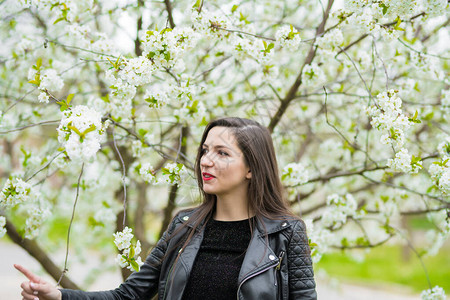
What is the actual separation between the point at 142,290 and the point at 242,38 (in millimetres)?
1323

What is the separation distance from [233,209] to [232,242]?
0.53 ft

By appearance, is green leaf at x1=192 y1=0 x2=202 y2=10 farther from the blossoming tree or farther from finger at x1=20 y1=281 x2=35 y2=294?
finger at x1=20 y1=281 x2=35 y2=294

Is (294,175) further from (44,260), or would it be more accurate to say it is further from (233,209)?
(44,260)

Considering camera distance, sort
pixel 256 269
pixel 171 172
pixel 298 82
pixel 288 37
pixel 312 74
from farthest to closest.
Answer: pixel 298 82
pixel 312 74
pixel 288 37
pixel 171 172
pixel 256 269

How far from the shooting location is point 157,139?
4074 millimetres

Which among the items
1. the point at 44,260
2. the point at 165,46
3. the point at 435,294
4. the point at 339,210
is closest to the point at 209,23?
the point at 165,46

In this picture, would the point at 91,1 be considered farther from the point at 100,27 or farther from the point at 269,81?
the point at 100,27

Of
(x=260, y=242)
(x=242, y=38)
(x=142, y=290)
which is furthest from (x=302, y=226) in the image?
(x=242, y=38)

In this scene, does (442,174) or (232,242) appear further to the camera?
(442,174)

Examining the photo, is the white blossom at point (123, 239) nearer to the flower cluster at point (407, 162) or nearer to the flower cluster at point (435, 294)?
the flower cluster at point (407, 162)

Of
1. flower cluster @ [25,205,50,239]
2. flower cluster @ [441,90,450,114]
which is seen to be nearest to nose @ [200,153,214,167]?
flower cluster @ [25,205,50,239]

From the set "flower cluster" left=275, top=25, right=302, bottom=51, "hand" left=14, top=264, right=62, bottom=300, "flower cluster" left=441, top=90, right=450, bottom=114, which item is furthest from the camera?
"flower cluster" left=441, top=90, right=450, bottom=114

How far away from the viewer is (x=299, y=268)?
1795mm

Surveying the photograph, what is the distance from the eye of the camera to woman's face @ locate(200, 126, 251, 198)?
75.4 inches
